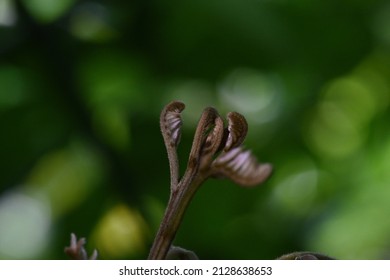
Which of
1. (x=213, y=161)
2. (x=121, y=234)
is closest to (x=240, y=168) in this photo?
(x=213, y=161)

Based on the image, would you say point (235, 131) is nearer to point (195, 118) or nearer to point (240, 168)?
point (240, 168)

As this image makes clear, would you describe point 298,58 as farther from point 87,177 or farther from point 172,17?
point 87,177

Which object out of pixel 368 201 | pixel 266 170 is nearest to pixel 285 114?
pixel 368 201

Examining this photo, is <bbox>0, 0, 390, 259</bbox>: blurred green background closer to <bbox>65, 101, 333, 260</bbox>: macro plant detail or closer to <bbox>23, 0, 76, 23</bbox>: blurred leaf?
<bbox>23, 0, 76, 23</bbox>: blurred leaf

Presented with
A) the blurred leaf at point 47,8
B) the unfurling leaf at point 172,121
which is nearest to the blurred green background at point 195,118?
the blurred leaf at point 47,8

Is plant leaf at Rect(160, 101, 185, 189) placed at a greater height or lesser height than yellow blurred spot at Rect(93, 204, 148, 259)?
greater

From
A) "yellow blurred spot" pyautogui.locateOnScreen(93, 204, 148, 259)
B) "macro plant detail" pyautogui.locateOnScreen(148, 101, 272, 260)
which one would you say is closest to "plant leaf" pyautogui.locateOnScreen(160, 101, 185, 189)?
"macro plant detail" pyautogui.locateOnScreen(148, 101, 272, 260)
